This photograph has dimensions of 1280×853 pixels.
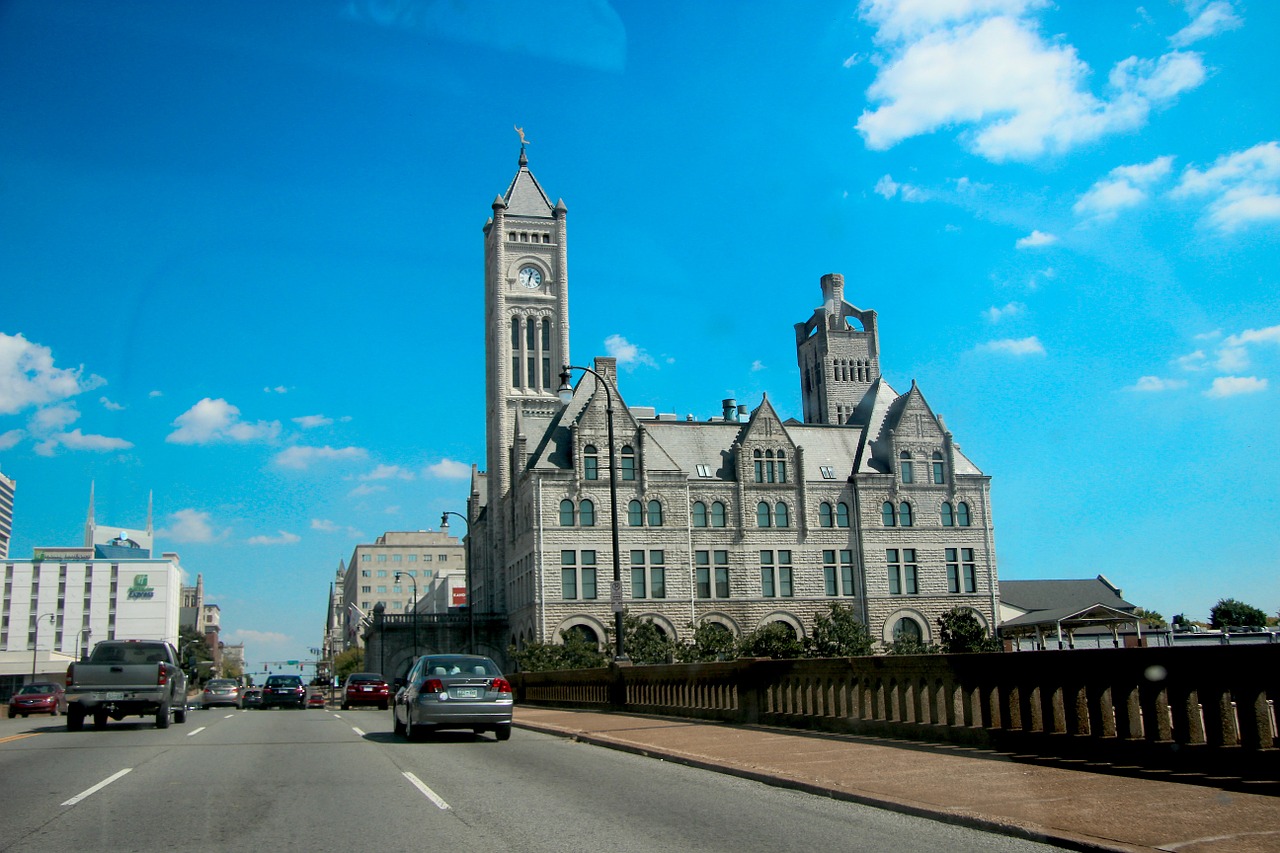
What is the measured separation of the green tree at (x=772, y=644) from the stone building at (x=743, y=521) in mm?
5303

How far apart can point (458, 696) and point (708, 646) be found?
3887cm

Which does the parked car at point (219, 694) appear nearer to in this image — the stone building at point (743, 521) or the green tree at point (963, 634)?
the stone building at point (743, 521)

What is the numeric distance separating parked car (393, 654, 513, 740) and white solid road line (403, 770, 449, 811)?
188 inches

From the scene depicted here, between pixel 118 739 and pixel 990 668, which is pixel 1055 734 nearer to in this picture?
pixel 990 668

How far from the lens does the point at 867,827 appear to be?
989 centimetres

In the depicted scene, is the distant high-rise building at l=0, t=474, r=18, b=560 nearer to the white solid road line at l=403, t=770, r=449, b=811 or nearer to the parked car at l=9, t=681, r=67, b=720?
the parked car at l=9, t=681, r=67, b=720

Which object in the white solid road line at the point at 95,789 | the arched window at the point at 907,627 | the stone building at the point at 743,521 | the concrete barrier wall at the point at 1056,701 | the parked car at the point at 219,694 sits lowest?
the parked car at the point at 219,694

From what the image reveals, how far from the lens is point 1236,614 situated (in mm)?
105688

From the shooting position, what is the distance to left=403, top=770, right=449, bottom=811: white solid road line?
38.1 ft

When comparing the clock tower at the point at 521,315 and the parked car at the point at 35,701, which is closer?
the parked car at the point at 35,701

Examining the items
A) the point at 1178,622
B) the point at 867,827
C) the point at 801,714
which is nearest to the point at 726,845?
the point at 867,827

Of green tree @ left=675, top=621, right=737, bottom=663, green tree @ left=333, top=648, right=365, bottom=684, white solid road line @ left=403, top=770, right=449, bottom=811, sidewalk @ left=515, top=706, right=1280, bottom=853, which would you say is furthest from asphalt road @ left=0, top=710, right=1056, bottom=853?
green tree @ left=333, top=648, right=365, bottom=684

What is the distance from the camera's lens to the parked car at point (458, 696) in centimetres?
1989

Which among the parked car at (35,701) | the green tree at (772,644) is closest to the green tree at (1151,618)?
the green tree at (772,644)
